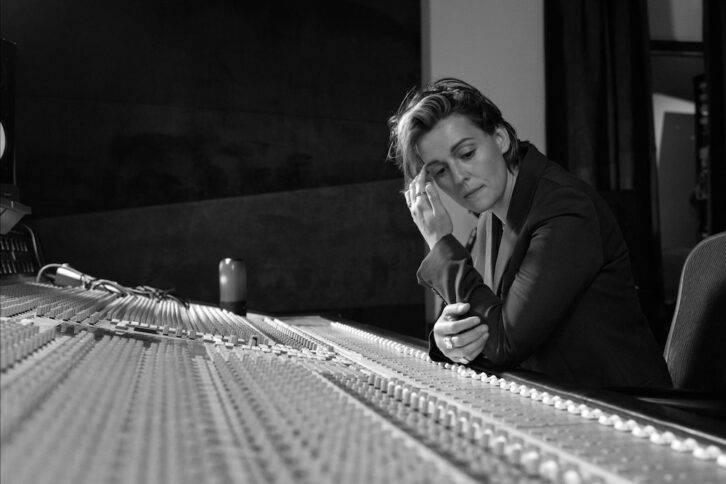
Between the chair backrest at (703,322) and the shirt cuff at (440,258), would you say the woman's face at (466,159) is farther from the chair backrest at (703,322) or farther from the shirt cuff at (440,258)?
the chair backrest at (703,322)

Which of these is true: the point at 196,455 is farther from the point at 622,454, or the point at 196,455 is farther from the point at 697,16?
the point at 697,16

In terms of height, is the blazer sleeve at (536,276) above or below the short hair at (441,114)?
below

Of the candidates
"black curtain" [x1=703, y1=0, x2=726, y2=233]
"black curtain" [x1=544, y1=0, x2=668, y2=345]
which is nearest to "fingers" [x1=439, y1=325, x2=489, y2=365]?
"black curtain" [x1=703, y1=0, x2=726, y2=233]

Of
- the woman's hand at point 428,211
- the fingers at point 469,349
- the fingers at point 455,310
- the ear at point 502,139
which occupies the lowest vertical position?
the fingers at point 469,349

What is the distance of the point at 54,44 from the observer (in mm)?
2709

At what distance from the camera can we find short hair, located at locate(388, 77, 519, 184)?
1.33 m

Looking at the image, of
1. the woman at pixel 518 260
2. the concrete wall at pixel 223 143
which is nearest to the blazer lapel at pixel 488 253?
the woman at pixel 518 260

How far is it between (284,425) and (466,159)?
101cm

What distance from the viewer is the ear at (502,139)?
140 cm

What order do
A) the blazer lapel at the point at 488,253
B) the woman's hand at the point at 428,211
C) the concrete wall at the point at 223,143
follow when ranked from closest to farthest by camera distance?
the woman's hand at the point at 428,211 → the blazer lapel at the point at 488,253 → the concrete wall at the point at 223,143

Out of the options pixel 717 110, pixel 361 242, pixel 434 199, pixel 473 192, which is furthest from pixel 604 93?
pixel 434 199

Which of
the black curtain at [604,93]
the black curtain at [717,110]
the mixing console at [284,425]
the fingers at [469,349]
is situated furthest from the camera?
the black curtain at [604,93]

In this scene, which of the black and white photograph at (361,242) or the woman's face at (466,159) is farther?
the woman's face at (466,159)

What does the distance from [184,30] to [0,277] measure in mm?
1583
